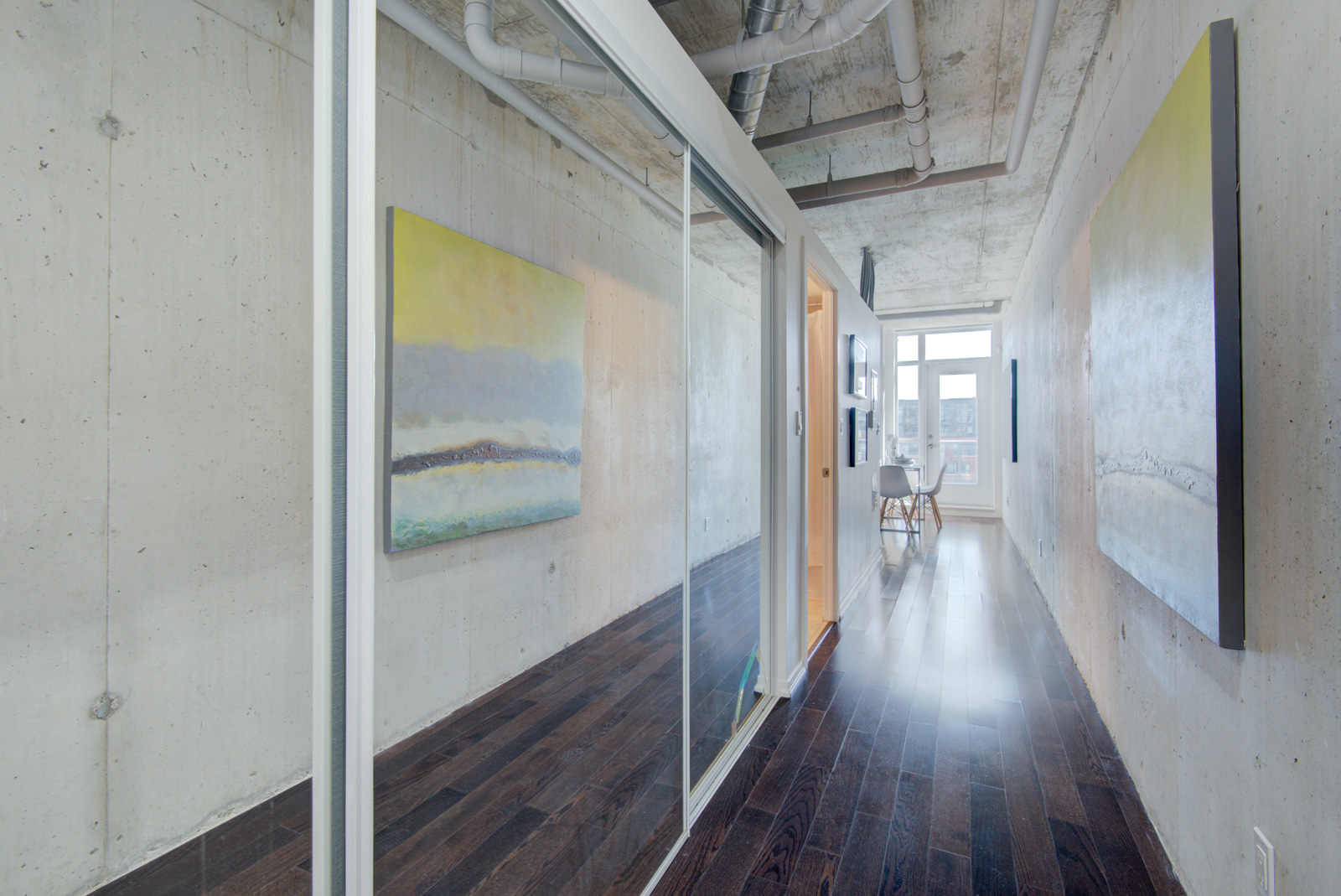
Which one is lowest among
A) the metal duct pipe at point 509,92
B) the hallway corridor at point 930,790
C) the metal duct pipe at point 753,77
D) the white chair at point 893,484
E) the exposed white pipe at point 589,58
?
the hallway corridor at point 930,790

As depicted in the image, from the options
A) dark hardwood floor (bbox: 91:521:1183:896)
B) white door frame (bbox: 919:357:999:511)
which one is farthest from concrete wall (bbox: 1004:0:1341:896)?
white door frame (bbox: 919:357:999:511)

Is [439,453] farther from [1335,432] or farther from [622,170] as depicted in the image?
[1335,432]

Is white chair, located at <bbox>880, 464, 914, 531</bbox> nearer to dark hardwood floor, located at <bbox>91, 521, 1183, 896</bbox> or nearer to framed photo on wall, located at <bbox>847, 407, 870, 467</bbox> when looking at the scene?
framed photo on wall, located at <bbox>847, 407, 870, 467</bbox>

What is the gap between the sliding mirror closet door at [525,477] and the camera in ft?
3.51

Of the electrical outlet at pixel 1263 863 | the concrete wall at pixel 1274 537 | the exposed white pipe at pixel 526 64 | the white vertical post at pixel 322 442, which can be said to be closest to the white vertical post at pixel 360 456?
the white vertical post at pixel 322 442

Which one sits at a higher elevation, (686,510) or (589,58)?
(589,58)

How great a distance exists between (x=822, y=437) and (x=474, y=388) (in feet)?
9.82

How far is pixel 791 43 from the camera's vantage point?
229 centimetres

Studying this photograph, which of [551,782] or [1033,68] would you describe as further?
[1033,68]

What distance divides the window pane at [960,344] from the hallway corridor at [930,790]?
6773 mm

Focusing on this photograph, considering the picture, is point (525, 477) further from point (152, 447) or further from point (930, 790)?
point (930, 790)

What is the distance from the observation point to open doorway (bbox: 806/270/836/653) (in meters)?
3.84

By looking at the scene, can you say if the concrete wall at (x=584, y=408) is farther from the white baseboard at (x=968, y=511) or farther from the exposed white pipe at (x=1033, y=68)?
the white baseboard at (x=968, y=511)

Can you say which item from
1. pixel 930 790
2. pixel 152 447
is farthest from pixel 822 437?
pixel 152 447
